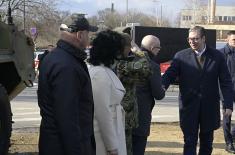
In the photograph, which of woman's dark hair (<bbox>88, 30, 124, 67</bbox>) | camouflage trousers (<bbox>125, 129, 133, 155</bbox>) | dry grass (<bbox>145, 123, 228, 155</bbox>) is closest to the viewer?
woman's dark hair (<bbox>88, 30, 124, 67</bbox>)

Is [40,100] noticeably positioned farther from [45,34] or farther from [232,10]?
[232,10]

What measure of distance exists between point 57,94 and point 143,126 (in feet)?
7.95

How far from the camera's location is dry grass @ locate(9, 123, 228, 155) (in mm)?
8248

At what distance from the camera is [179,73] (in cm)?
702

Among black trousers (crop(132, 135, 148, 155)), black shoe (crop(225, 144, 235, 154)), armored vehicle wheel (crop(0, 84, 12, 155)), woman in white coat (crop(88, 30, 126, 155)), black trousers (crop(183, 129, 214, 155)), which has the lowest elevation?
black shoe (crop(225, 144, 235, 154))

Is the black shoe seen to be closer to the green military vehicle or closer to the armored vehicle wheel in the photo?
the green military vehicle

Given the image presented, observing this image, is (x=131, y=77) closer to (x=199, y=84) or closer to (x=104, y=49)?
(x=104, y=49)

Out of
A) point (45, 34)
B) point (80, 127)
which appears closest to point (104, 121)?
point (80, 127)

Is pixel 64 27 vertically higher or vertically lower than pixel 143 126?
higher

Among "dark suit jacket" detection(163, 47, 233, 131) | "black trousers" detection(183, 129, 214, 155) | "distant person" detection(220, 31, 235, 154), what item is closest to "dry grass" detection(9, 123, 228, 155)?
"distant person" detection(220, 31, 235, 154)

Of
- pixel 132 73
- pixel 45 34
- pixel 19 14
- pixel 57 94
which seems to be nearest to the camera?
pixel 57 94

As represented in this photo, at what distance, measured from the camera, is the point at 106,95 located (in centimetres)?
439

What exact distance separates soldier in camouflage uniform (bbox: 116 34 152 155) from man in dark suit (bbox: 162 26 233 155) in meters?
1.36

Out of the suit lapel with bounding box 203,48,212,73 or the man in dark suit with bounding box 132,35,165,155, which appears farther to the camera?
the suit lapel with bounding box 203,48,212,73
